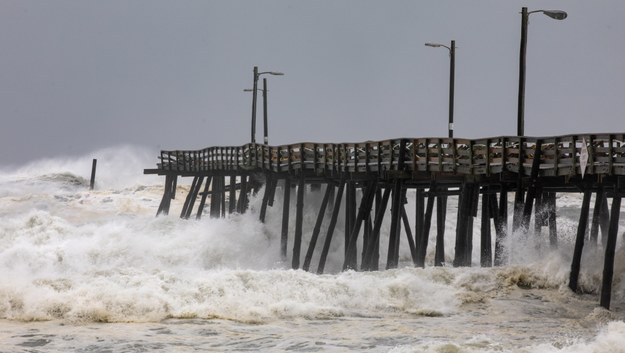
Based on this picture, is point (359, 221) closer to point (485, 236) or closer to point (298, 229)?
point (485, 236)

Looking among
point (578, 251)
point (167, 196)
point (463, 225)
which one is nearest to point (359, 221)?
point (463, 225)

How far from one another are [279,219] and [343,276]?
49.7ft

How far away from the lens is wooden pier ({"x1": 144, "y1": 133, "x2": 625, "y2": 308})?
21078 mm

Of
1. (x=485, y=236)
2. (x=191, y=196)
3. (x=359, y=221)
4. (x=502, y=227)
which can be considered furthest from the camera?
(x=191, y=196)

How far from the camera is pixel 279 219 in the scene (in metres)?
38.4

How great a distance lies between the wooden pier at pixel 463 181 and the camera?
21.1 m

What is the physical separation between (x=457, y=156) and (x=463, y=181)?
2.17 feet

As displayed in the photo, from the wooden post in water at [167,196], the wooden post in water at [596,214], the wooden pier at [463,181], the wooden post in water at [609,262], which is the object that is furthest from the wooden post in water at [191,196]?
the wooden post in water at [609,262]

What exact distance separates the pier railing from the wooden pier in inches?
0.9

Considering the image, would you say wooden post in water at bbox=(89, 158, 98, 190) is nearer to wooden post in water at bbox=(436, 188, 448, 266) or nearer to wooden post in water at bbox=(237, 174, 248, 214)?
wooden post in water at bbox=(237, 174, 248, 214)

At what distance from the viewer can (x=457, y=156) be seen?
81.8 feet

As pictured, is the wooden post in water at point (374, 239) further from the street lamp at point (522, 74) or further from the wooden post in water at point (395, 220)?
the street lamp at point (522, 74)

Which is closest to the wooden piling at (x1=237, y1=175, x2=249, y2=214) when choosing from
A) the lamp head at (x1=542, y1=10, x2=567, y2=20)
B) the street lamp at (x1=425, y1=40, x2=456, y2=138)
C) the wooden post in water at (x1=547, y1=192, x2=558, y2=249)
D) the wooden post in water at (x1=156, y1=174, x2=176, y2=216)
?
the wooden post in water at (x1=156, y1=174, x2=176, y2=216)

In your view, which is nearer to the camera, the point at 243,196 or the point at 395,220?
the point at 395,220
